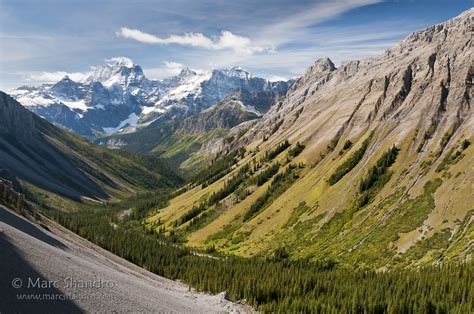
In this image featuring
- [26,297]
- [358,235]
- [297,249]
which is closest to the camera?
[26,297]

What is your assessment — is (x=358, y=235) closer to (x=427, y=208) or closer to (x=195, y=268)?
(x=427, y=208)

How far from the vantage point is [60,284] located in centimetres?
5522

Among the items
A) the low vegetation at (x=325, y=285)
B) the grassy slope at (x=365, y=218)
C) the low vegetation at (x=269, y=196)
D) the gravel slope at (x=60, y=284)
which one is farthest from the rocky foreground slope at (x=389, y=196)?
the gravel slope at (x=60, y=284)

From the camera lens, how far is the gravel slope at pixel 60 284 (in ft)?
161

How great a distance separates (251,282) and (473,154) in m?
84.8

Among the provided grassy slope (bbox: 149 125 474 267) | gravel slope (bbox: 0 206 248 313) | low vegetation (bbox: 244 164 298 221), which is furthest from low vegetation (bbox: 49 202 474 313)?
low vegetation (bbox: 244 164 298 221)

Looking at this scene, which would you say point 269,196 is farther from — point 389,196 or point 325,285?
point 325,285

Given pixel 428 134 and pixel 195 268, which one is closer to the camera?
pixel 195 268

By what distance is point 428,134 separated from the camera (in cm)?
16125

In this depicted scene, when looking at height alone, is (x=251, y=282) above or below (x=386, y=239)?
below

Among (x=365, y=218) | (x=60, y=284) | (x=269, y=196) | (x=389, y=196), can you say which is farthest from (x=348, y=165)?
(x=60, y=284)

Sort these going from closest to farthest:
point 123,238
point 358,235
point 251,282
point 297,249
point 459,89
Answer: point 251,282 → point 358,235 → point 297,249 → point 123,238 → point 459,89

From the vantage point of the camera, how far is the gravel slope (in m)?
49.0

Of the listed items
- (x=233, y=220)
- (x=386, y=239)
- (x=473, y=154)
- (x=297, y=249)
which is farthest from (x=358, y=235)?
(x=233, y=220)
